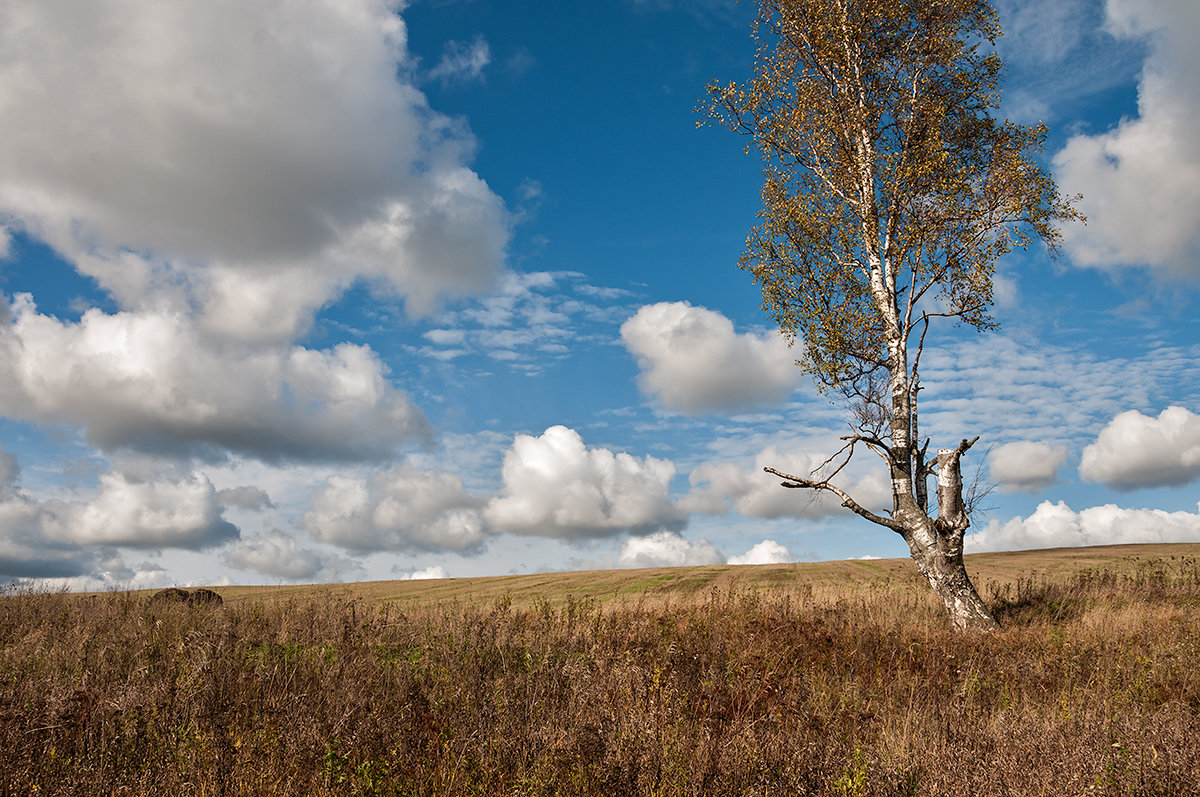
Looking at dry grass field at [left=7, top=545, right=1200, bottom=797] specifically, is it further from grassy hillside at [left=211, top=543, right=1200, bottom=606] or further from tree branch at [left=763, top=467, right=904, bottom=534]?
grassy hillside at [left=211, top=543, right=1200, bottom=606]

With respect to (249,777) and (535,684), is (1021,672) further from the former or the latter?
(249,777)

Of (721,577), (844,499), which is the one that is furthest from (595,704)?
(721,577)

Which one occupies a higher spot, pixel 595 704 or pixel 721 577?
pixel 595 704

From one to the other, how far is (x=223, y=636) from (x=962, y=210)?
18770 mm

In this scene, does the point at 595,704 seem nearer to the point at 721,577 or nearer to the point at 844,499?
the point at 844,499

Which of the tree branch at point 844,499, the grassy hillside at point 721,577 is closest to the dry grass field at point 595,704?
the tree branch at point 844,499

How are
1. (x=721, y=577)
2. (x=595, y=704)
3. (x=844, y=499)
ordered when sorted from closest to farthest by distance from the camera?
(x=595, y=704) < (x=844, y=499) < (x=721, y=577)

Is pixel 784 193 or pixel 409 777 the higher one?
pixel 784 193

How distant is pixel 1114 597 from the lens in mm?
16641

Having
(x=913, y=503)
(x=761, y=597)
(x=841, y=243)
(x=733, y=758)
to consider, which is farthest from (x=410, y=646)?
(x=841, y=243)

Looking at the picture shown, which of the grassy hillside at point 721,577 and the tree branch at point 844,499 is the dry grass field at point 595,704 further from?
the grassy hillside at point 721,577

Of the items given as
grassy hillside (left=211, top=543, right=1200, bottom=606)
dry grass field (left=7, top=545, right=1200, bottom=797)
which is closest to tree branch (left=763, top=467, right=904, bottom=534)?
Result: dry grass field (left=7, top=545, right=1200, bottom=797)

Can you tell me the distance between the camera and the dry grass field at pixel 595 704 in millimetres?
4766

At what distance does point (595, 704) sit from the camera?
6754 millimetres
